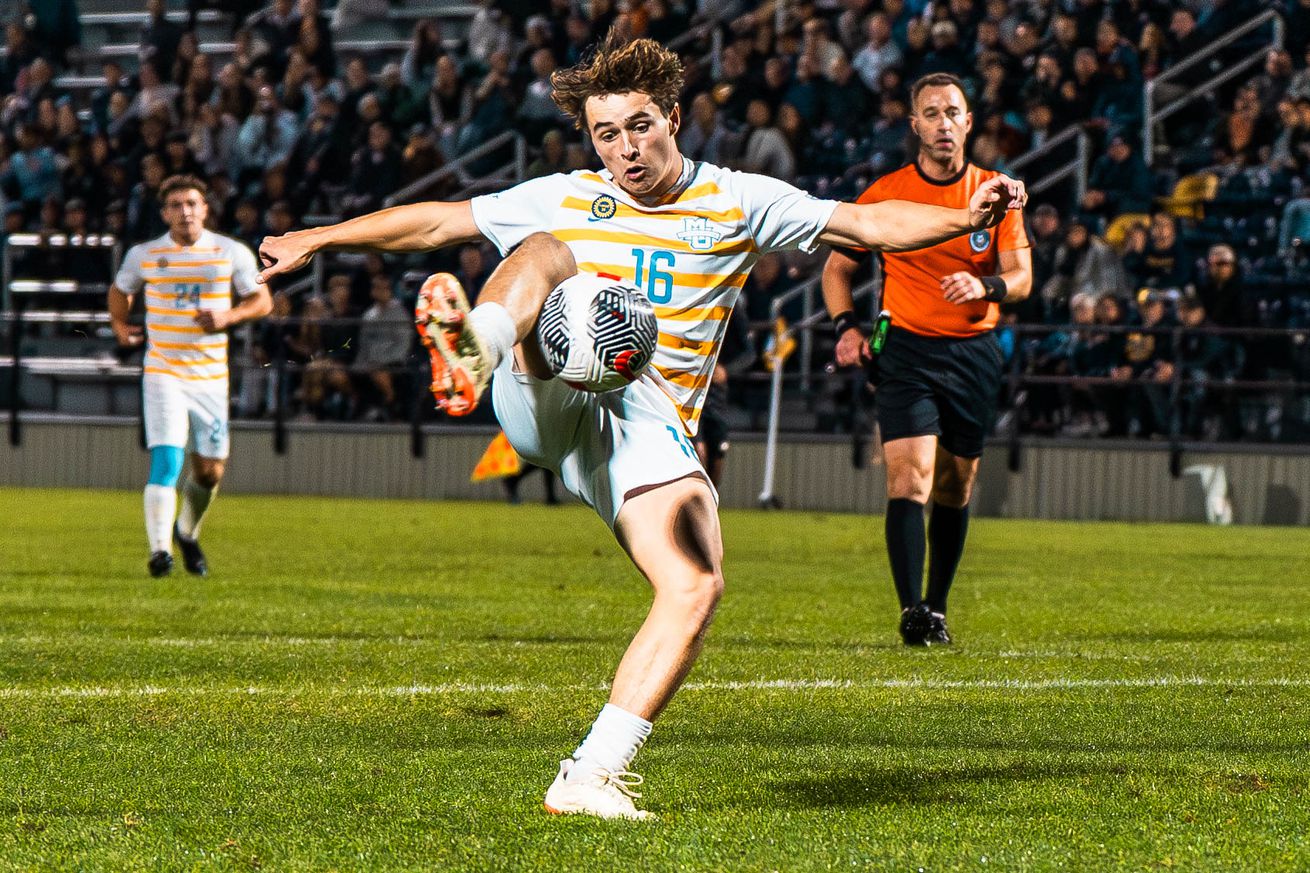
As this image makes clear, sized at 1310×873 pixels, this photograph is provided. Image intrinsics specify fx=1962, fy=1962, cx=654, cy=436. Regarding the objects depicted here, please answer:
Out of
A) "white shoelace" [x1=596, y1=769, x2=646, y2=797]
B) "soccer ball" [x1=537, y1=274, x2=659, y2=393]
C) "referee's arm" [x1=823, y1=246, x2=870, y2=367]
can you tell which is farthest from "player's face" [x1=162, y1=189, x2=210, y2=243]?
"white shoelace" [x1=596, y1=769, x2=646, y2=797]

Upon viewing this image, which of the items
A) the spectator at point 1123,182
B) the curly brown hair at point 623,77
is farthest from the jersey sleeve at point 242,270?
the spectator at point 1123,182

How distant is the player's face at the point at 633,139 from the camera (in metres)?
4.61

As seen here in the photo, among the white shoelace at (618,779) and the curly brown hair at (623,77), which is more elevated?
the curly brown hair at (623,77)

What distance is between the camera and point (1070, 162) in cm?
2008

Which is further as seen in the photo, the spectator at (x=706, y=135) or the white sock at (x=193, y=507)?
the spectator at (x=706, y=135)

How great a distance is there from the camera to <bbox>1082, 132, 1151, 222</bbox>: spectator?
757 inches

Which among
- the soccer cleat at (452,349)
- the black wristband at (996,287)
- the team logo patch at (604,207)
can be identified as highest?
the team logo patch at (604,207)

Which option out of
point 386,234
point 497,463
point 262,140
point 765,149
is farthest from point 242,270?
point 262,140

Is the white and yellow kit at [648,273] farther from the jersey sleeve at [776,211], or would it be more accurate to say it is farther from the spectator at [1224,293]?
the spectator at [1224,293]

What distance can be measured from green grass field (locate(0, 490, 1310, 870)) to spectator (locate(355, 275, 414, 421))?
345 inches

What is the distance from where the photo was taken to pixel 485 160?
2306 cm

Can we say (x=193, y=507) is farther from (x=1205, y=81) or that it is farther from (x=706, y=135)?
(x=1205, y=81)

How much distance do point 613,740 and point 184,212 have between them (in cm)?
755

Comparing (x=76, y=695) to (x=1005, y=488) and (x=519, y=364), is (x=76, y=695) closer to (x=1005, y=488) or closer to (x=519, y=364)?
(x=519, y=364)
